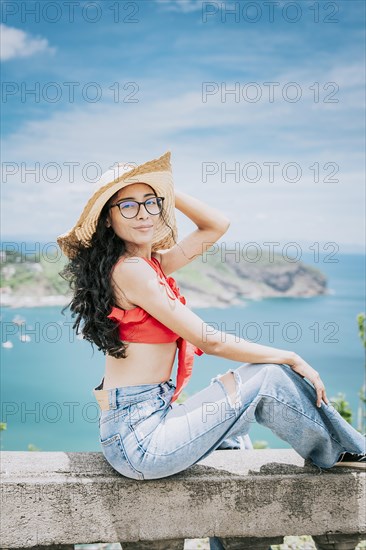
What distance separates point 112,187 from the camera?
88.6 inches

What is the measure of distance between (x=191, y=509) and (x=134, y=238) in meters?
1.04

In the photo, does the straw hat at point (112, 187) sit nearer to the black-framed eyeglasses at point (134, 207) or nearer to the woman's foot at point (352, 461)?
the black-framed eyeglasses at point (134, 207)

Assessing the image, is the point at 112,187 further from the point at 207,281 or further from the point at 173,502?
the point at 207,281

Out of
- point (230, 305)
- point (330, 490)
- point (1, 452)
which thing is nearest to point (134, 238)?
point (1, 452)

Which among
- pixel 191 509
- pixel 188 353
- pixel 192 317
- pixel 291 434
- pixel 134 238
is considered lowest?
pixel 191 509

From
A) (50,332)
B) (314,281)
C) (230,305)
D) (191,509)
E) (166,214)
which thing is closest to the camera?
(191,509)

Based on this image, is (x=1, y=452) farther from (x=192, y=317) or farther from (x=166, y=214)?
(x=166, y=214)

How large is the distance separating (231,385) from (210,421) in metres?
0.15

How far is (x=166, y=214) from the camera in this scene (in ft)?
8.57

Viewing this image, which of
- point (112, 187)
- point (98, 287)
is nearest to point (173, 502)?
point (98, 287)

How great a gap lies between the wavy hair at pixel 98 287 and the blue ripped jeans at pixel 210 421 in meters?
0.20

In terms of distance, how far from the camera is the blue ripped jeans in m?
2.14

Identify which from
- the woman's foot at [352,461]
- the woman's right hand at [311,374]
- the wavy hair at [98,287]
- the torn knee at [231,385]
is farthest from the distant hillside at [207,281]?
the woman's foot at [352,461]

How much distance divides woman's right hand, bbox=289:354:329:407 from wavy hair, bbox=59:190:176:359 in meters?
0.64
